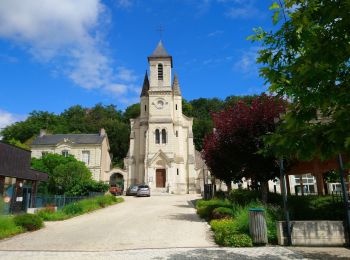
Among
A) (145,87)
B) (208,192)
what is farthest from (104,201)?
(145,87)

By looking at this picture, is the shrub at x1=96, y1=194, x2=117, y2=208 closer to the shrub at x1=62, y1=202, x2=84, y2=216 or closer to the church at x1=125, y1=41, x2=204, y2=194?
the shrub at x1=62, y1=202, x2=84, y2=216

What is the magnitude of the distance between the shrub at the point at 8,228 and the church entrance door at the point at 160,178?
3080 centimetres

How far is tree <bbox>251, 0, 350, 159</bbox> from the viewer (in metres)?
4.91

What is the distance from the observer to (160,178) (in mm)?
42875

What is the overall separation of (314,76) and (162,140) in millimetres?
39852

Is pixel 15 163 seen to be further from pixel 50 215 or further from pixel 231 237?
pixel 231 237

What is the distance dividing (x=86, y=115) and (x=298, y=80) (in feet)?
260

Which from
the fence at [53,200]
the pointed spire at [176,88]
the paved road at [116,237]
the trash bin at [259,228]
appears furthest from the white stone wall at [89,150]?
the trash bin at [259,228]

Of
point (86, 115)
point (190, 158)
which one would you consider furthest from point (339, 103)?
point (86, 115)

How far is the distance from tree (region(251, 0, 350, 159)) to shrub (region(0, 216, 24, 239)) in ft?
32.5

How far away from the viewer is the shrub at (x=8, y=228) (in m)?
11.2

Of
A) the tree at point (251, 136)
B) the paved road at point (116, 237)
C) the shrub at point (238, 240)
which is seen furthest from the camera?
the tree at point (251, 136)

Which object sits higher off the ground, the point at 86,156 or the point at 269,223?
the point at 86,156

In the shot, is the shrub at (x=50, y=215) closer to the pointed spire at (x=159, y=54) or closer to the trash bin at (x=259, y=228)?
the trash bin at (x=259, y=228)
